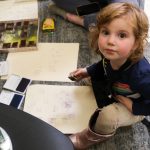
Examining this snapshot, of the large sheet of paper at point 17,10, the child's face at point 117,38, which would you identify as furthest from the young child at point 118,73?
the large sheet of paper at point 17,10

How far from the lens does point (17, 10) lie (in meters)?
1.53

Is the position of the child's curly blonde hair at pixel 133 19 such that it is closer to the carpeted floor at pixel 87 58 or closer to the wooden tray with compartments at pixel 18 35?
the carpeted floor at pixel 87 58

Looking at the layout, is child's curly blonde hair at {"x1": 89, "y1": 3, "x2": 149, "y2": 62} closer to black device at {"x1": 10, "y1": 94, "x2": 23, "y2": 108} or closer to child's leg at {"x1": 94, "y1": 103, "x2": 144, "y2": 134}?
child's leg at {"x1": 94, "y1": 103, "x2": 144, "y2": 134}

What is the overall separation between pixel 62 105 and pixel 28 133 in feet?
1.90

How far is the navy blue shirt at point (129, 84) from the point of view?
34.9 inches

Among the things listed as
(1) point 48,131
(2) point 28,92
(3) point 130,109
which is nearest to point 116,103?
(3) point 130,109

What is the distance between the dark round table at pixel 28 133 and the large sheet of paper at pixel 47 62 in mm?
637

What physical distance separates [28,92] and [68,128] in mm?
229

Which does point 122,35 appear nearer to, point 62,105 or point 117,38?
point 117,38

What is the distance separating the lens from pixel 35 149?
52 cm

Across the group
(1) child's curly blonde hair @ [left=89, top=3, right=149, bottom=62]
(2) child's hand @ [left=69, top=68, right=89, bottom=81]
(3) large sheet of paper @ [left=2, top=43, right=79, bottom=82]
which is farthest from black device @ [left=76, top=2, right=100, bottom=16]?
(1) child's curly blonde hair @ [left=89, top=3, right=149, bottom=62]

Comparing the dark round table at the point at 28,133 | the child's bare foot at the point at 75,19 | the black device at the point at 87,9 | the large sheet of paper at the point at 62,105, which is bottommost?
the large sheet of paper at the point at 62,105

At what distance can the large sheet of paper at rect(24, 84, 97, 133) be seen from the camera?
3.51 feet

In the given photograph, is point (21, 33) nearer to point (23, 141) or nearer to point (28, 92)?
point (28, 92)
